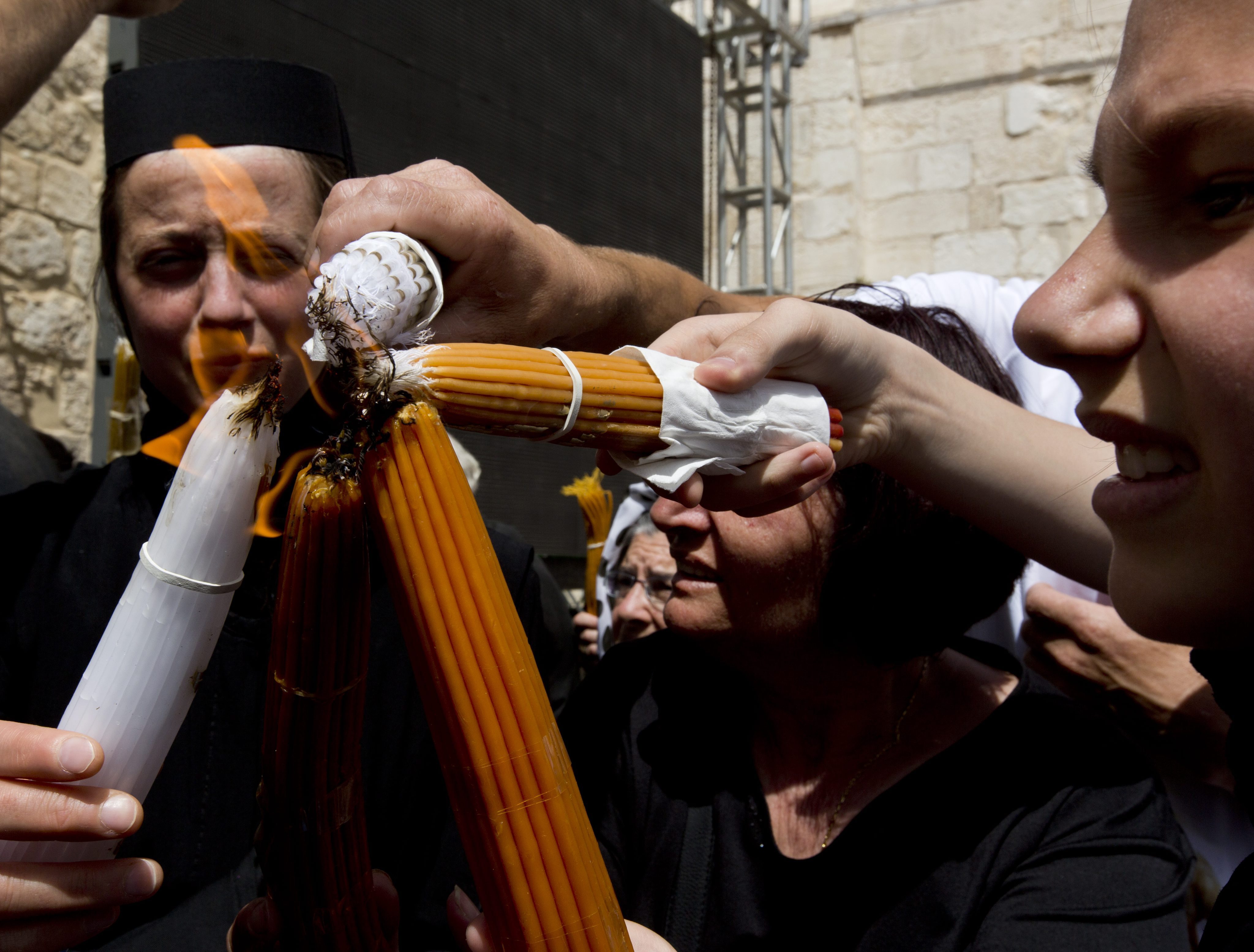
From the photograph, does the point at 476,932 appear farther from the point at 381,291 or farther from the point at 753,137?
the point at 753,137

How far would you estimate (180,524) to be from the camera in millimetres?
796

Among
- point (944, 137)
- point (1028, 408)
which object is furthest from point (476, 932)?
point (944, 137)

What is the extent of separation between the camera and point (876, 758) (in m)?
1.68

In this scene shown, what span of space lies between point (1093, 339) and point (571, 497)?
15.7 feet

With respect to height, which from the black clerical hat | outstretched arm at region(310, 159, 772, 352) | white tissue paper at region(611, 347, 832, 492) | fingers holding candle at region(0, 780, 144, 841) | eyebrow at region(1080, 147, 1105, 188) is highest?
the black clerical hat

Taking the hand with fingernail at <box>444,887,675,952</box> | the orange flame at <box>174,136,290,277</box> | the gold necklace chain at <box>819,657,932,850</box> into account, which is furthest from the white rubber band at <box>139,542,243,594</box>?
the gold necklace chain at <box>819,657,932,850</box>

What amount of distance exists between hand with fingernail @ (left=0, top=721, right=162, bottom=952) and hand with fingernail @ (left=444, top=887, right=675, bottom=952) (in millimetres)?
267

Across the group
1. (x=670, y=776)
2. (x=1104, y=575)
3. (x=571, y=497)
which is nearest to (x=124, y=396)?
(x=670, y=776)

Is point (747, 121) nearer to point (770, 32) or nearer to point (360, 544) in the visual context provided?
point (770, 32)

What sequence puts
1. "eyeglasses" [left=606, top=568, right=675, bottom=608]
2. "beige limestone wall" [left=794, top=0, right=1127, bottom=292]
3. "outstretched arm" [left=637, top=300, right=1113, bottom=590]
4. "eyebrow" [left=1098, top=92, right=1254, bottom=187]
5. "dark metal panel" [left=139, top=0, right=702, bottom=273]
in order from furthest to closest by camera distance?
"beige limestone wall" [left=794, top=0, right=1127, bottom=292] < "dark metal panel" [left=139, top=0, right=702, bottom=273] < "eyeglasses" [left=606, top=568, right=675, bottom=608] < "outstretched arm" [left=637, top=300, right=1113, bottom=590] < "eyebrow" [left=1098, top=92, right=1254, bottom=187]

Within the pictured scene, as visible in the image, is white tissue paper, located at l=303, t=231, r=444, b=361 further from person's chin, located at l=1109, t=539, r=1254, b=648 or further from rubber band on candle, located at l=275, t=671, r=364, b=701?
person's chin, located at l=1109, t=539, r=1254, b=648

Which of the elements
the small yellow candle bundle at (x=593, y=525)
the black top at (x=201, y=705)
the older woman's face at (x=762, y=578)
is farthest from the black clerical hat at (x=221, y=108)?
the small yellow candle bundle at (x=593, y=525)

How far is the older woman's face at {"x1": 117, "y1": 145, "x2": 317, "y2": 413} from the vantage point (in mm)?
1458

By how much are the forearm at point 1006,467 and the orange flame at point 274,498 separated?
84 cm
